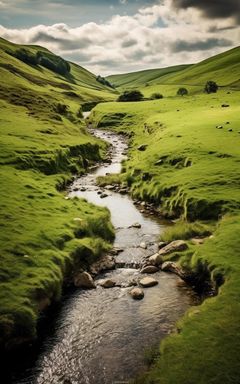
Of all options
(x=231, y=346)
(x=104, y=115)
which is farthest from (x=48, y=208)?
(x=104, y=115)

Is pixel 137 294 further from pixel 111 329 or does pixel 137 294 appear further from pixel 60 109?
pixel 60 109

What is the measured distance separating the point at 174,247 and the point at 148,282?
501 centimetres

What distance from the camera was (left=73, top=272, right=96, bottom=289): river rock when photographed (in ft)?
87.8

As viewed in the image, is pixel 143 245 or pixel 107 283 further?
pixel 143 245

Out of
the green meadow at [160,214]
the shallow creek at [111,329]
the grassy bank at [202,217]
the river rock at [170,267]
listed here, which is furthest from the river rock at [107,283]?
the grassy bank at [202,217]

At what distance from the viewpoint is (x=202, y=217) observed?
119 ft

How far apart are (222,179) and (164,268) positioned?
1689 centimetres

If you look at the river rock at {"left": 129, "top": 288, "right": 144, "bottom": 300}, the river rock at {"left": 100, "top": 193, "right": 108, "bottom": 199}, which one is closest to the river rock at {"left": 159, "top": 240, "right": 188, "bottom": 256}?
the river rock at {"left": 129, "top": 288, "right": 144, "bottom": 300}

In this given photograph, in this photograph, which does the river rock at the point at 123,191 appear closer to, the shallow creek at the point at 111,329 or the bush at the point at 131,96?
the shallow creek at the point at 111,329

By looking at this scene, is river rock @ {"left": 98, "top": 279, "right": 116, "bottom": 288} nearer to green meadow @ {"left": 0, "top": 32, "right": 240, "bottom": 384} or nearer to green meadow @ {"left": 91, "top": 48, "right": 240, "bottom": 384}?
green meadow @ {"left": 0, "top": 32, "right": 240, "bottom": 384}

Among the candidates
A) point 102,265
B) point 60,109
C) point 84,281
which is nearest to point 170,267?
point 102,265

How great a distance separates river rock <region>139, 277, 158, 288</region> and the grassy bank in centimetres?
283

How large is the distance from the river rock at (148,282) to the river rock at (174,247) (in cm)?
407

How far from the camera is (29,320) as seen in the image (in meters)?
21.0
